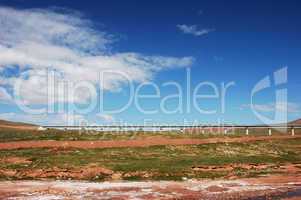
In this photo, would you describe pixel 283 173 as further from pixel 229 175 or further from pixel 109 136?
pixel 109 136

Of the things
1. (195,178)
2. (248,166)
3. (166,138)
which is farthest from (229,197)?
(166,138)

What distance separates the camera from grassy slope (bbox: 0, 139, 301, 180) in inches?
1455

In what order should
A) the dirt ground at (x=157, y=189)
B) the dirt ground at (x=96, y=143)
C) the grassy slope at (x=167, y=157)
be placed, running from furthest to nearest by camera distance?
the dirt ground at (x=96, y=143), the grassy slope at (x=167, y=157), the dirt ground at (x=157, y=189)

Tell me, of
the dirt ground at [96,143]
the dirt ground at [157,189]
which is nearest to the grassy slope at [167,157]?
the dirt ground at [157,189]

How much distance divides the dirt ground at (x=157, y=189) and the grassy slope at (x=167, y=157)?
11.8 feet

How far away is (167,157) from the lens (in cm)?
4506

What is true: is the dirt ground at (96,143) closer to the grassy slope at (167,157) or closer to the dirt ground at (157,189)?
the grassy slope at (167,157)

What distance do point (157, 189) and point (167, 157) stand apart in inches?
644

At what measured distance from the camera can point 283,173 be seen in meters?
37.2

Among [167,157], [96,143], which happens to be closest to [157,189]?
[167,157]

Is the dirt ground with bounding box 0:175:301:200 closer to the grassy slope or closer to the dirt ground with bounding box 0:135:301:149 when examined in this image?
the grassy slope

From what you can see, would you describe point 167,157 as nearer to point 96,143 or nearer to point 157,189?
point 96,143

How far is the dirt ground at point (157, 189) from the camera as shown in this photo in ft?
86.2

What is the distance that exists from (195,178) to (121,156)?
12.6 meters
